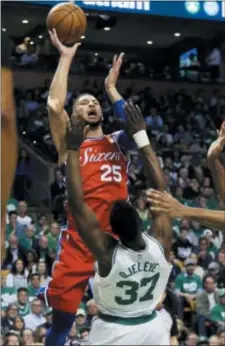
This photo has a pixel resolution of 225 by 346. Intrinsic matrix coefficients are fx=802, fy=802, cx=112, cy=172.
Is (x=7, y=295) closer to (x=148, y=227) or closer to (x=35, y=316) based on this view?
(x=35, y=316)

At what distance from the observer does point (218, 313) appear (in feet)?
37.8

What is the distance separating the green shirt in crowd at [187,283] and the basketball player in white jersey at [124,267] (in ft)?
24.5

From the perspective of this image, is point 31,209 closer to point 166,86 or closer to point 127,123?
point 166,86

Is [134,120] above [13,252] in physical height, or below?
above

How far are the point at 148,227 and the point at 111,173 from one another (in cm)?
660

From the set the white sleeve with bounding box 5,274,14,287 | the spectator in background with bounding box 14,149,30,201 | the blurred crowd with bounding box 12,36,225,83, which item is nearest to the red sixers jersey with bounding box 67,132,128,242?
the white sleeve with bounding box 5,274,14,287

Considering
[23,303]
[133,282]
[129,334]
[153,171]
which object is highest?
[153,171]

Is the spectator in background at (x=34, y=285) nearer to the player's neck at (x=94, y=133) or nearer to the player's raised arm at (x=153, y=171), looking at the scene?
the player's neck at (x=94, y=133)

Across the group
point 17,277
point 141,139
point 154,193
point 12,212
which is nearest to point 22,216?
point 12,212

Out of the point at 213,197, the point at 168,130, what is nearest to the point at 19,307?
the point at 213,197

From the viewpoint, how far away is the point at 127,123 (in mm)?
4836

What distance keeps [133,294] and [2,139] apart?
6.12ft

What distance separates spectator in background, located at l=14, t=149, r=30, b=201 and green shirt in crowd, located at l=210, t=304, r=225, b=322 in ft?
18.3

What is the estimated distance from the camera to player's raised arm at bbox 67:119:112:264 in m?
4.21
